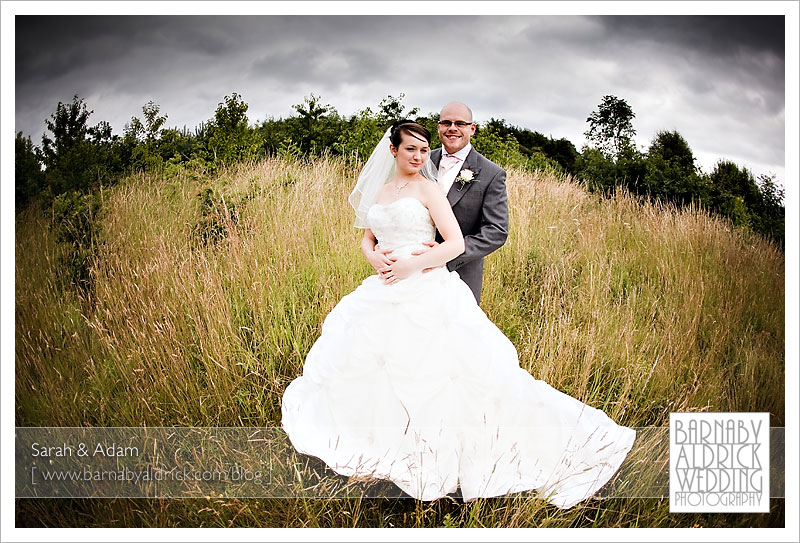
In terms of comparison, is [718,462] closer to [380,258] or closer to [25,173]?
[380,258]

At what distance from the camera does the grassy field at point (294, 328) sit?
2635 millimetres

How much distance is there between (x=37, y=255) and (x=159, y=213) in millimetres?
1021

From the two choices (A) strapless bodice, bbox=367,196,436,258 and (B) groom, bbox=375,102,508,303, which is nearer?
(A) strapless bodice, bbox=367,196,436,258

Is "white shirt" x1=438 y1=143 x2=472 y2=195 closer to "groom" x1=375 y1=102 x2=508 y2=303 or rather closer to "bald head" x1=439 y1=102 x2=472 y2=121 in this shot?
"groom" x1=375 y1=102 x2=508 y2=303

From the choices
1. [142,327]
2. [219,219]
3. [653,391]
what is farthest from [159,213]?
[653,391]

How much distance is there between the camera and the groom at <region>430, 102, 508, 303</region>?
2.70 meters

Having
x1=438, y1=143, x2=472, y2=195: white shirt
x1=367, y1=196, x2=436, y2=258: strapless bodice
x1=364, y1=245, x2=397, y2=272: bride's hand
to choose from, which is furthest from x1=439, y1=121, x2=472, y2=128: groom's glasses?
x1=364, y1=245, x2=397, y2=272: bride's hand

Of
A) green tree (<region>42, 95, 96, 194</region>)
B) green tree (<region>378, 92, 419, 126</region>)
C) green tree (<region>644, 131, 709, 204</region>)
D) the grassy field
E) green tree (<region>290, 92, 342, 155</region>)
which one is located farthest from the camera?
green tree (<region>290, 92, 342, 155</region>)

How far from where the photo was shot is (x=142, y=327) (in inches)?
132

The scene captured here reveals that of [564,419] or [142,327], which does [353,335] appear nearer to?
[564,419]

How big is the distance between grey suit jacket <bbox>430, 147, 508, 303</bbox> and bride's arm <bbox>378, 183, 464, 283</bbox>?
18cm

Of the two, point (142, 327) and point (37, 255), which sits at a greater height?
point (37, 255)

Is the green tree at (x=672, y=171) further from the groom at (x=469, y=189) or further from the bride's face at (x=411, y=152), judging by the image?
the bride's face at (x=411, y=152)

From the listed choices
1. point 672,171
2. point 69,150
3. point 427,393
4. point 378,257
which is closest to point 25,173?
point 69,150
